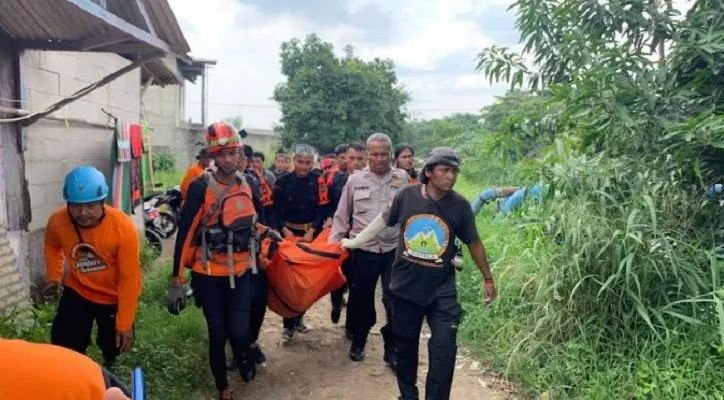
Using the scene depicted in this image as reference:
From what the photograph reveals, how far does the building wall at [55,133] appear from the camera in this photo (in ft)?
15.9

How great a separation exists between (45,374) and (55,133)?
4.68 m

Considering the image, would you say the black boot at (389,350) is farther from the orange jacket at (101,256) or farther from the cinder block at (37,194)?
the cinder block at (37,194)

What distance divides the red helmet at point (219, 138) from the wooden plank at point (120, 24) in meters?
0.85

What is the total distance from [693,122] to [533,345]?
1.91 m

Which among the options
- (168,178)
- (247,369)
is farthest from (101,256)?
(168,178)

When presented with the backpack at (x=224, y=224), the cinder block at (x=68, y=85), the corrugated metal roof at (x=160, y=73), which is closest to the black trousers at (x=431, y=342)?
the backpack at (x=224, y=224)

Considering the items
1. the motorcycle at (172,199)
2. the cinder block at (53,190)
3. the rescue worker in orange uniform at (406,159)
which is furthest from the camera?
the motorcycle at (172,199)

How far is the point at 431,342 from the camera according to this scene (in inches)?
139

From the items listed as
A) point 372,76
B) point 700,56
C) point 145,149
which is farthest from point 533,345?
point 372,76

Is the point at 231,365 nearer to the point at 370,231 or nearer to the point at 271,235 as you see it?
the point at 271,235

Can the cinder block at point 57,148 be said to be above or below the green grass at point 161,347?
above

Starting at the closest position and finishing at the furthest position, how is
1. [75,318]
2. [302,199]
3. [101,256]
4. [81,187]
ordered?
[81,187], [101,256], [75,318], [302,199]

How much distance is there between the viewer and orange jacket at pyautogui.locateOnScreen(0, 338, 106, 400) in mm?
1229

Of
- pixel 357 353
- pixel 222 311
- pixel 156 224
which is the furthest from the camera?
pixel 156 224
